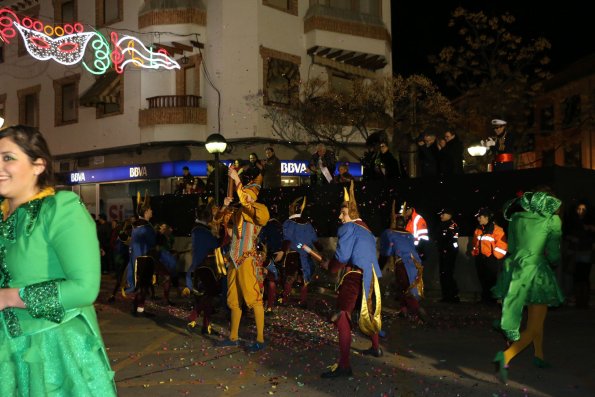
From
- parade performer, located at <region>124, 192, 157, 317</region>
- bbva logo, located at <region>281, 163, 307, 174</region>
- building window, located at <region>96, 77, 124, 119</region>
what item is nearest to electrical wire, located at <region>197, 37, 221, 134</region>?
bbva logo, located at <region>281, 163, 307, 174</region>

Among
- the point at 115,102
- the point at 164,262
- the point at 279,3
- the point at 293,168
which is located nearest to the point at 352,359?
the point at 164,262

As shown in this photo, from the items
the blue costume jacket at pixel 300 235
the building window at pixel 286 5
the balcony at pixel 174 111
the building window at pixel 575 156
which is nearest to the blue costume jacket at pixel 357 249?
the blue costume jacket at pixel 300 235

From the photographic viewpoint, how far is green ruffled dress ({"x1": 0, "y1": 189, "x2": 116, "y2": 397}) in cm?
267

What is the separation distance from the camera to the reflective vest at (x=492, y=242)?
1241 centimetres

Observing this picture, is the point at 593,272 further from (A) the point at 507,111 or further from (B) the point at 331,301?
(A) the point at 507,111

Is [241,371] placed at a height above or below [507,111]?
below

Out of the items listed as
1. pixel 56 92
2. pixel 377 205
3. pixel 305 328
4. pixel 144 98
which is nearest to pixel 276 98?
pixel 144 98

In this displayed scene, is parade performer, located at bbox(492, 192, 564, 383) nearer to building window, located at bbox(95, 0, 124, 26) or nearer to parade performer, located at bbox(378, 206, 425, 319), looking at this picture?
parade performer, located at bbox(378, 206, 425, 319)

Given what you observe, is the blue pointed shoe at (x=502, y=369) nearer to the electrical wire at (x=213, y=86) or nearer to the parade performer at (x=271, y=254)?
the parade performer at (x=271, y=254)

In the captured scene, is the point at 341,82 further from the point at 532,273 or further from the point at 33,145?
the point at 33,145

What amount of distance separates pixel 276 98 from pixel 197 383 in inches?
814

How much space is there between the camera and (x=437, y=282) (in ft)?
47.1

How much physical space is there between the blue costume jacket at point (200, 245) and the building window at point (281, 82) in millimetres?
16292

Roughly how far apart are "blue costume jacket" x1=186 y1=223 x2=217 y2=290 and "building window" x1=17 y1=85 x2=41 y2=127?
24.7m
